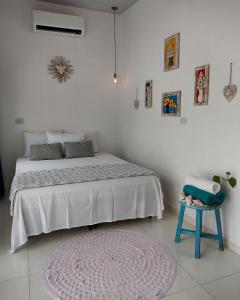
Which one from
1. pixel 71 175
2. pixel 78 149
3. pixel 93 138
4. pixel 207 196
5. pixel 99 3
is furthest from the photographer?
pixel 93 138

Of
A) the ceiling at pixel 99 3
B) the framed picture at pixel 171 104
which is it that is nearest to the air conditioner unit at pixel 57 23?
the ceiling at pixel 99 3

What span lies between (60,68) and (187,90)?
2310 mm

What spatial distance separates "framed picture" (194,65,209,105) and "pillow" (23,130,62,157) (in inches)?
96.2

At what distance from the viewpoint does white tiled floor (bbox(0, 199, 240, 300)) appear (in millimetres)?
1845

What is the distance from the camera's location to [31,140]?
13.1 feet

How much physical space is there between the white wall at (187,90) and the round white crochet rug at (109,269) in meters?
0.80

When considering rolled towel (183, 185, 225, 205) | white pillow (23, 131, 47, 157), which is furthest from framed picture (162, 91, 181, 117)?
white pillow (23, 131, 47, 157)

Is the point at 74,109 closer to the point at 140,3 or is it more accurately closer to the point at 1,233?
the point at 140,3

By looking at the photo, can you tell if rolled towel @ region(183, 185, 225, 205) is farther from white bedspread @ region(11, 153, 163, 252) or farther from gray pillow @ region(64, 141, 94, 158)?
gray pillow @ region(64, 141, 94, 158)

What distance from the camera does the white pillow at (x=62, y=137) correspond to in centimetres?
402

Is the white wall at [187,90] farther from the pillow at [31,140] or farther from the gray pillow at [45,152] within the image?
the pillow at [31,140]

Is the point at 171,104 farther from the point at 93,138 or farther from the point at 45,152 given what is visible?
the point at 45,152

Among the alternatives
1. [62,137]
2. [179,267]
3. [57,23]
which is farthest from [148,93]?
[179,267]

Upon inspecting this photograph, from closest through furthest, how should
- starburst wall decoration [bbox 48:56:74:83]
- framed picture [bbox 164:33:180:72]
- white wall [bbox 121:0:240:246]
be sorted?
1. white wall [bbox 121:0:240:246]
2. framed picture [bbox 164:33:180:72]
3. starburst wall decoration [bbox 48:56:74:83]
